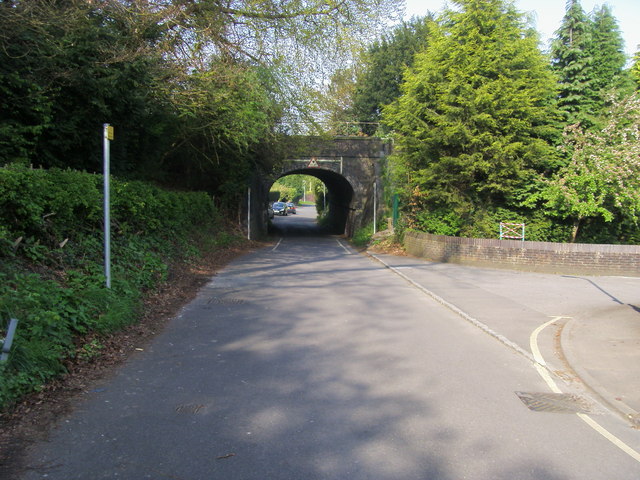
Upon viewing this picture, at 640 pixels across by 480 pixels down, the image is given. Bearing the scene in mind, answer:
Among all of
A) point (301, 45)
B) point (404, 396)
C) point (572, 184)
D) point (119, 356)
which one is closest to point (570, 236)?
point (572, 184)

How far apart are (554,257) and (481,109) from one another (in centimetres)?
555

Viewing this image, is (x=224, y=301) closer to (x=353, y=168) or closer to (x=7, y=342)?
(x=7, y=342)

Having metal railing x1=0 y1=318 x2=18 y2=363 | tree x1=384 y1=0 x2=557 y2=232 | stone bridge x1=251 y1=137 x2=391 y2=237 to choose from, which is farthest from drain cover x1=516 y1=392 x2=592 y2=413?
stone bridge x1=251 y1=137 x2=391 y2=237

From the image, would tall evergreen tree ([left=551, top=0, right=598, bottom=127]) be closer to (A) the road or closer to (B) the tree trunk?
(B) the tree trunk

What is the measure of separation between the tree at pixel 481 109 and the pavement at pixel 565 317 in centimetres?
364

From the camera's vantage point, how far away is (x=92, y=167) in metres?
12.4

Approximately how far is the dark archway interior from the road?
24692mm

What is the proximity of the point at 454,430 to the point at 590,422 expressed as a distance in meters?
1.42

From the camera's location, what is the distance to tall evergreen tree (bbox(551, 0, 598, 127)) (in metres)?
19.1

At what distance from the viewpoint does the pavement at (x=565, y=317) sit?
19.9ft

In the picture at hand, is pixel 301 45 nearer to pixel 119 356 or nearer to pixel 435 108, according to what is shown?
pixel 435 108

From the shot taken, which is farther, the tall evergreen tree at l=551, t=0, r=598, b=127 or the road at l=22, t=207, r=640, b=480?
the tall evergreen tree at l=551, t=0, r=598, b=127

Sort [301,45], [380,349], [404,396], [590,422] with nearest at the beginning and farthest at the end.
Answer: [590,422] < [404,396] < [380,349] < [301,45]

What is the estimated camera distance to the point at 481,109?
57.8ft
